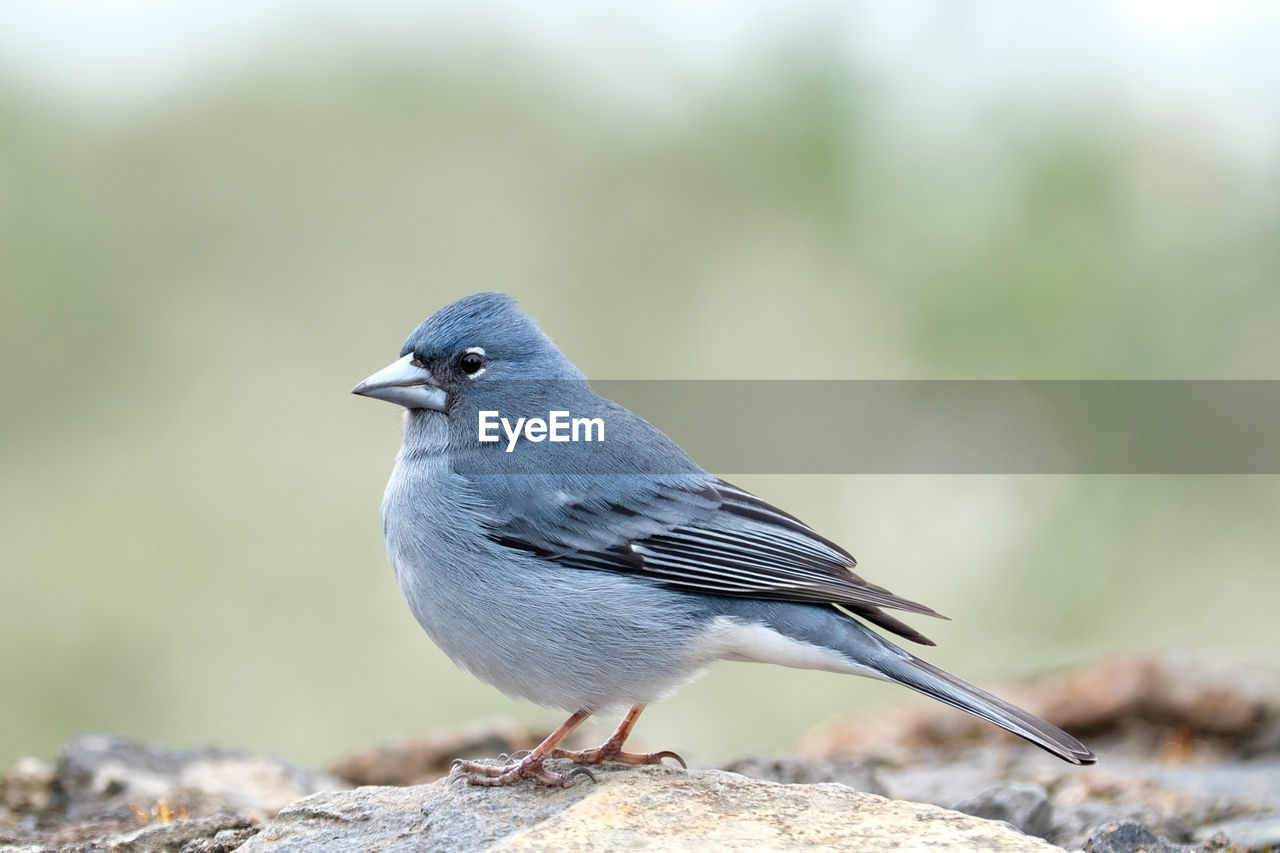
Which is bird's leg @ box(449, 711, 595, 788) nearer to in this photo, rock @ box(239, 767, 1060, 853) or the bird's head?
rock @ box(239, 767, 1060, 853)

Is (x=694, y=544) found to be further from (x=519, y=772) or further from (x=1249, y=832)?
(x=1249, y=832)

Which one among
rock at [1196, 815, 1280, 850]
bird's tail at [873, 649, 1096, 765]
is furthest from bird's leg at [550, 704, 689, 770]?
rock at [1196, 815, 1280, 850]

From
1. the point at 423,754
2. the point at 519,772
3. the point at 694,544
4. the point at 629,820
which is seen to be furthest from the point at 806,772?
the point at 423,754

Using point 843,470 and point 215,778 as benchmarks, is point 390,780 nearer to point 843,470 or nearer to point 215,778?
point 215,778

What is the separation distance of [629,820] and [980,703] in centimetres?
130

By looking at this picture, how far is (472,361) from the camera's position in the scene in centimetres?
561

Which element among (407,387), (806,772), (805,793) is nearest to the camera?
(805,793)

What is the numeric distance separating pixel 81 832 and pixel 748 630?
2.79 m

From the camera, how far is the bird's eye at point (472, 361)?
18.4 feet

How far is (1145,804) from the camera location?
5641 mm

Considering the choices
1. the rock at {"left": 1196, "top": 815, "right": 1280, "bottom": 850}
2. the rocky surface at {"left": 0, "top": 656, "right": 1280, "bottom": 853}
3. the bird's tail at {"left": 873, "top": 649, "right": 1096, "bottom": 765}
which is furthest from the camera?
the rock at {"left": 1196, "top": 815, "right": 1280, "bottom": 850}

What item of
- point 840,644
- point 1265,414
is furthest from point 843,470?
point 840,644

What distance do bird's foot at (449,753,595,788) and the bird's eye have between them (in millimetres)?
1689

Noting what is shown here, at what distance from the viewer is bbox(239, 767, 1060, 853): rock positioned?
4.06 m
